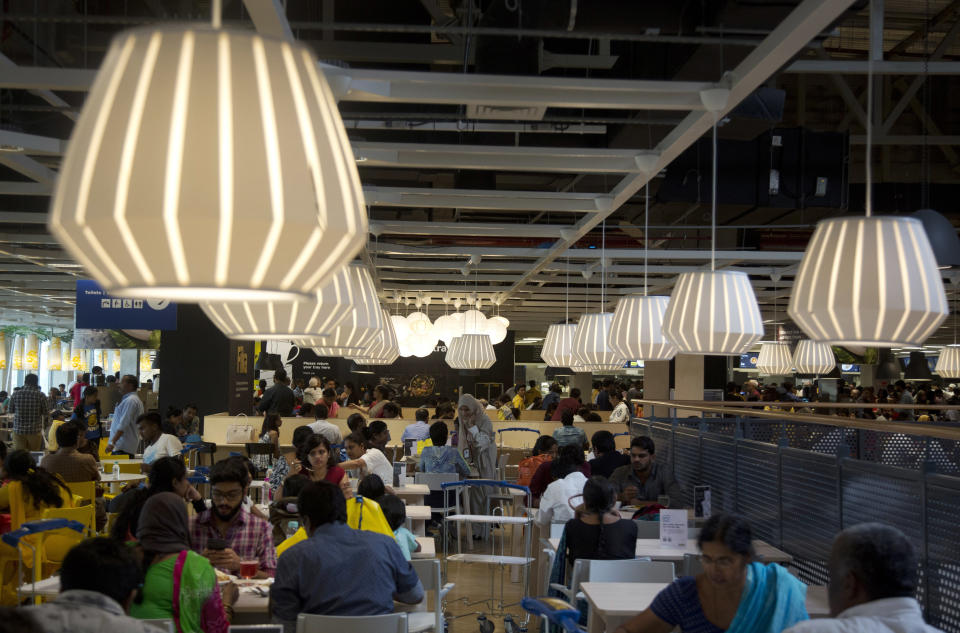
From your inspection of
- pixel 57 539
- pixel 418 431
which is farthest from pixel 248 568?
pixel 418 431

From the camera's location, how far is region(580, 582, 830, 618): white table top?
4.44 metres

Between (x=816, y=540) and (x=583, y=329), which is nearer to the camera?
(x=816, y=540)

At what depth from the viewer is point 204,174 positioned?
1.39 metres

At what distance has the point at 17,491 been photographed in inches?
264

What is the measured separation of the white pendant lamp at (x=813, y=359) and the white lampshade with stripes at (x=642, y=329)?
28.1 ft

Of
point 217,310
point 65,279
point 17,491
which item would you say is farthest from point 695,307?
point 65,279

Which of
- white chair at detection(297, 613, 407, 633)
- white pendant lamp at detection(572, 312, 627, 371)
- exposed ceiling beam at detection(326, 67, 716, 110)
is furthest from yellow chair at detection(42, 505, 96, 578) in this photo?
white pendant lamp at detection(572, 312, 627, 371)

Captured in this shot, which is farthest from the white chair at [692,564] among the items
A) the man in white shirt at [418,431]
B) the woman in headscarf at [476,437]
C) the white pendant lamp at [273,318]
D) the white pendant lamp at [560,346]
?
the man in white shirt at [418,431]

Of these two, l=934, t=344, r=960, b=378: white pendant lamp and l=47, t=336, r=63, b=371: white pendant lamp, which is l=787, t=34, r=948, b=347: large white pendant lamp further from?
l=47, t=336, r=63, b=371: white pendant lamp

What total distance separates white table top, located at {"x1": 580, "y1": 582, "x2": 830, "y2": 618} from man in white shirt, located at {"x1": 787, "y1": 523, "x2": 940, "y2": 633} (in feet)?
5.89

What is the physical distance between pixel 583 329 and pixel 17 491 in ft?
17.0

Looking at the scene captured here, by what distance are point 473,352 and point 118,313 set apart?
5.29m

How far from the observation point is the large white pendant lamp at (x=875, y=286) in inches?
165

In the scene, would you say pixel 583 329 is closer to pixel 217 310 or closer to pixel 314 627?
pixel 314 627
